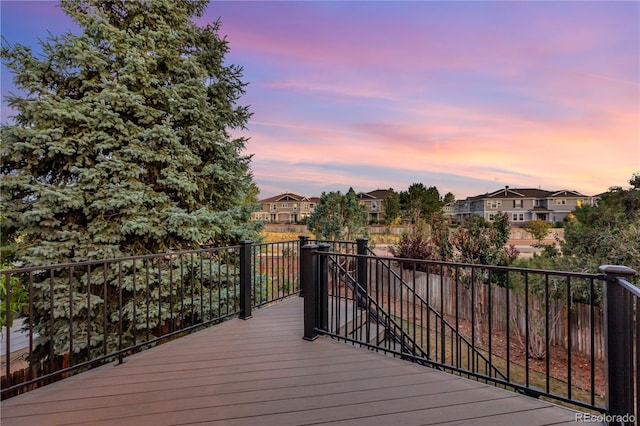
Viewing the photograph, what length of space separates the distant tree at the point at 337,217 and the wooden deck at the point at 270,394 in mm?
7302

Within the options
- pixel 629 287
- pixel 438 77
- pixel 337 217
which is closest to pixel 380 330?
pixel 629 287

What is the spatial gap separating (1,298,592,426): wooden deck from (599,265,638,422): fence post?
12.0 inches

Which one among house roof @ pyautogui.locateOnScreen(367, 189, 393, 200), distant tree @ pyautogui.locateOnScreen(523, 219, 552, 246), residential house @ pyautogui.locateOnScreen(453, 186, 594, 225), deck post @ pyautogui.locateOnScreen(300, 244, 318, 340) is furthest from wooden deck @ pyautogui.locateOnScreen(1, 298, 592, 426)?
house roof @ pyautogui.locateOnScreen(367, 189, 393, 200)

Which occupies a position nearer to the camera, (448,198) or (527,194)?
(448,198)

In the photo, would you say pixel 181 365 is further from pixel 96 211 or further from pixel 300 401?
pixel 96 211

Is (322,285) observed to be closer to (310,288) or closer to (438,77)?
(310,288)

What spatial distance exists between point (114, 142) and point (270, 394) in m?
5.28

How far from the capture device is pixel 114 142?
17.8ft

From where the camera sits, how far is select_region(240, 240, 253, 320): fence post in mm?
4008

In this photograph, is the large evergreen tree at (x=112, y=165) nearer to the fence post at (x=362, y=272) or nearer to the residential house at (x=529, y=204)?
the fence post at (x=362, y=272)

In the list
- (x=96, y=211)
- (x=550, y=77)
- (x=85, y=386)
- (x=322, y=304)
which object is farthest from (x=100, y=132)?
(x=550, y=77)

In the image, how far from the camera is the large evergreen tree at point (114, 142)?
501 centimetres

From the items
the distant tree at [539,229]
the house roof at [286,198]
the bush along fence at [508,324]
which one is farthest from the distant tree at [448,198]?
the house roof at [286,198]

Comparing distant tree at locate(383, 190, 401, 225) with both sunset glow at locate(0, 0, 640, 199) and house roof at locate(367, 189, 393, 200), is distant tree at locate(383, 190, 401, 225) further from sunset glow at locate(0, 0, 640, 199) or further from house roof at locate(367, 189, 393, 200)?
house roof at locate(367, 189, 393, 200)
